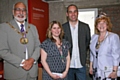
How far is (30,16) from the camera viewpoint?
3752 millimetres

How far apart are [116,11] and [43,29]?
1.79 meters

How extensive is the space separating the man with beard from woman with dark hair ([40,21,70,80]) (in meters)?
0.14

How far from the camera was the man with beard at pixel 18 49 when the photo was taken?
2.24 m

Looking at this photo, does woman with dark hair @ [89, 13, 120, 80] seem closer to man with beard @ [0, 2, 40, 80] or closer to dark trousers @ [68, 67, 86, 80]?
dark trousers @ [68, 67, 86, 80]

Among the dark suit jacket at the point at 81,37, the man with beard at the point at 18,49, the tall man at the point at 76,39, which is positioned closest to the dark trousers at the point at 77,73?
the tall man at the point at 76,39

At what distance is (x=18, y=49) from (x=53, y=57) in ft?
1.62

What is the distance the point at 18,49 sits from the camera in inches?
90.0

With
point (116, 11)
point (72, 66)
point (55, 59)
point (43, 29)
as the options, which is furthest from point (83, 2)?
point (55, 59)

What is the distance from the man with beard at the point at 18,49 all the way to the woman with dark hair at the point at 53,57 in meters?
0.14

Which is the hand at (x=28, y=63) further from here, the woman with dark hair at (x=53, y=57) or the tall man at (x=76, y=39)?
the tall man at (x=76, y=39)

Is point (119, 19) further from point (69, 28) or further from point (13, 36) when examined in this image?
point (13, 36)

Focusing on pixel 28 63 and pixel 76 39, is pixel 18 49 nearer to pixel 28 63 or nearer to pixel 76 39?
pixel 28 63

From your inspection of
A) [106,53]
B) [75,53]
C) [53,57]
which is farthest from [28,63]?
[106,53]

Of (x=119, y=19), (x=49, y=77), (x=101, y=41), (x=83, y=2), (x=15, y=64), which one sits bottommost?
(x=49, y=77)
